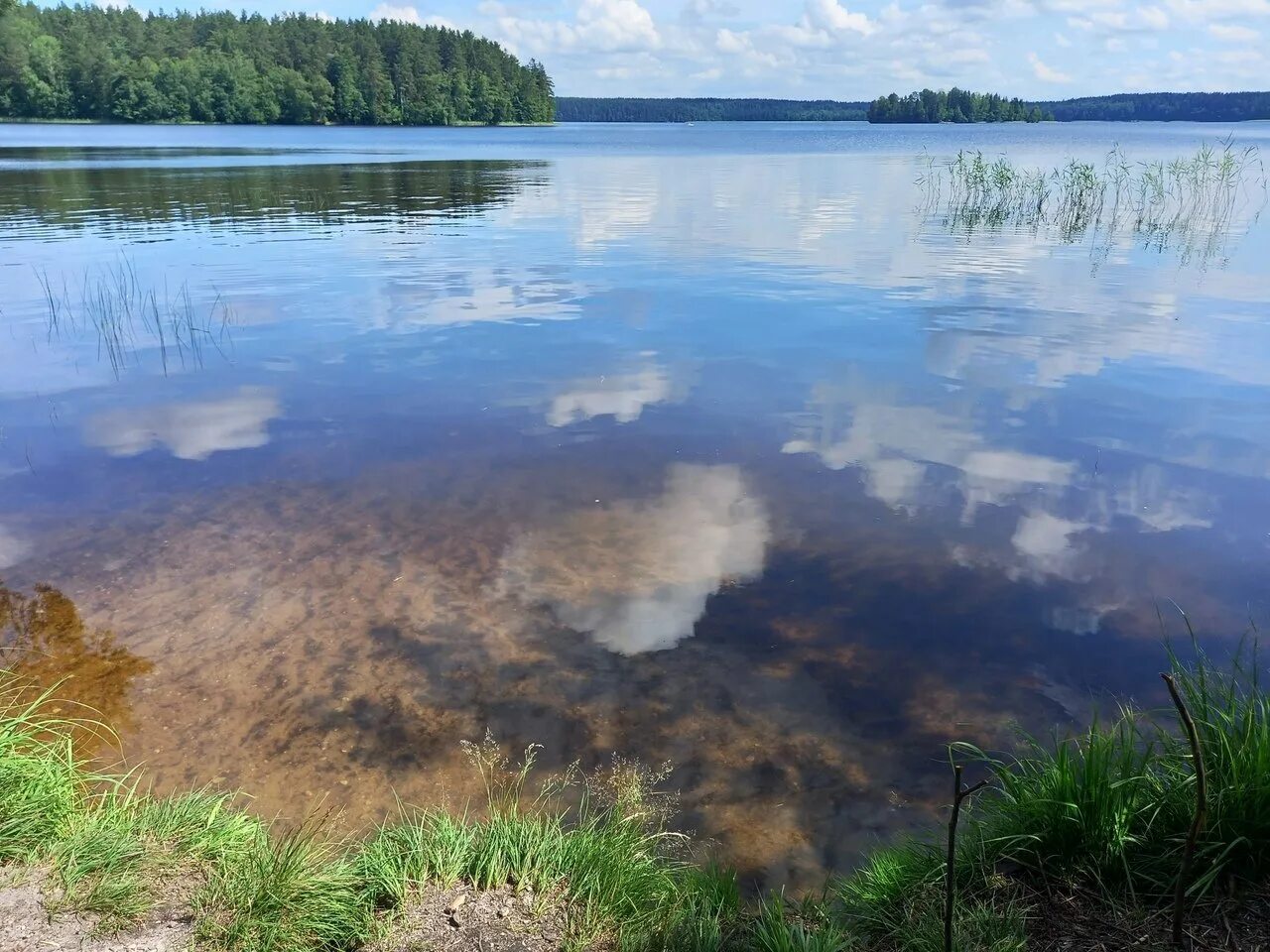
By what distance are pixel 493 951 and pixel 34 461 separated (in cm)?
874

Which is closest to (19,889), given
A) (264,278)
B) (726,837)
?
(726,837)

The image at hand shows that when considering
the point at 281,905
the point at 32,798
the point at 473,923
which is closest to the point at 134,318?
the point at 32,798

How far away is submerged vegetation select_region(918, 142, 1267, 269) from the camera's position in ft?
82.2

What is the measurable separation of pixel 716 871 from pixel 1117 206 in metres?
33.6

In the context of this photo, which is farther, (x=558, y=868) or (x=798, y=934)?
(x=558, y=868)

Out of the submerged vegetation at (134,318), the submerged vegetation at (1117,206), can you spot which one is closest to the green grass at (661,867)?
the submerged vegetation at (134,318)

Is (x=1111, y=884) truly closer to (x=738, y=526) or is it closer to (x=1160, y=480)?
(x=738, y=526)

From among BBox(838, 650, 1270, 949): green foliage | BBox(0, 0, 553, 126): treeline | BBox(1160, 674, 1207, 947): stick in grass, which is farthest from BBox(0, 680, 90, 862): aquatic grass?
BBox(0, 0, 553, 126): treeline

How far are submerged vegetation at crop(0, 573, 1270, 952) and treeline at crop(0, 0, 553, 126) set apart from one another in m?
125

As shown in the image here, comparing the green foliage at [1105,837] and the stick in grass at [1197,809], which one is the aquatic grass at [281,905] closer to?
the green foliage at [1105,837]

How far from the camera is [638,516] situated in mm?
8156

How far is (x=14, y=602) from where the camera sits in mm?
6668

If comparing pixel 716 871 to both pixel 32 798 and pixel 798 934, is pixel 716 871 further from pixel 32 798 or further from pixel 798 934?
pixel 32 798

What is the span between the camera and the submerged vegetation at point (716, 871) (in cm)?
322
